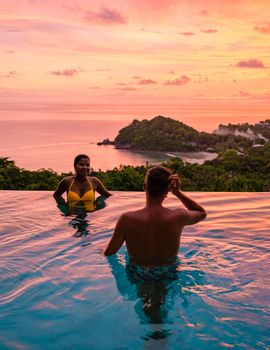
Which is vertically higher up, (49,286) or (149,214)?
(149,214)

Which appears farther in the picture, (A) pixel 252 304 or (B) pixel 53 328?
(A) pixel 252 304

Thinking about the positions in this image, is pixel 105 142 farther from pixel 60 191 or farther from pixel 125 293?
pixel 125 293

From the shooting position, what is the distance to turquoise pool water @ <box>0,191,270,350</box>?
3463 mm

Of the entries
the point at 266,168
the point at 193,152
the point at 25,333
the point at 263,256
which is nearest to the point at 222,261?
the point at 263,256

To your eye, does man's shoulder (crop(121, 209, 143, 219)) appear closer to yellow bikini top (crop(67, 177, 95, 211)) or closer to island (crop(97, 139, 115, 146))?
yellow bikini top (crop(67, 177, 95, 211))

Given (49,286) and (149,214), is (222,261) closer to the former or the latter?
(149,214)

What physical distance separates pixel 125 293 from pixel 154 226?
80cm

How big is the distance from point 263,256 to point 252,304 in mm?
1296

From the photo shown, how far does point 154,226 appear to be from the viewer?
12.5ft

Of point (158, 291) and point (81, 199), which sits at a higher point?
point (81, 199)

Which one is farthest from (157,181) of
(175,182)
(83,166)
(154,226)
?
(83,166)

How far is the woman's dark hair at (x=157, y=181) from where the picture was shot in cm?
370

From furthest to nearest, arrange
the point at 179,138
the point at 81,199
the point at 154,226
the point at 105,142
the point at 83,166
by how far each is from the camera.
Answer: the point at 105,142
the point at 179,138
the point at 81,199
the point at 83,166
the point at 154,226

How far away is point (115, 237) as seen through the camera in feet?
13.1
